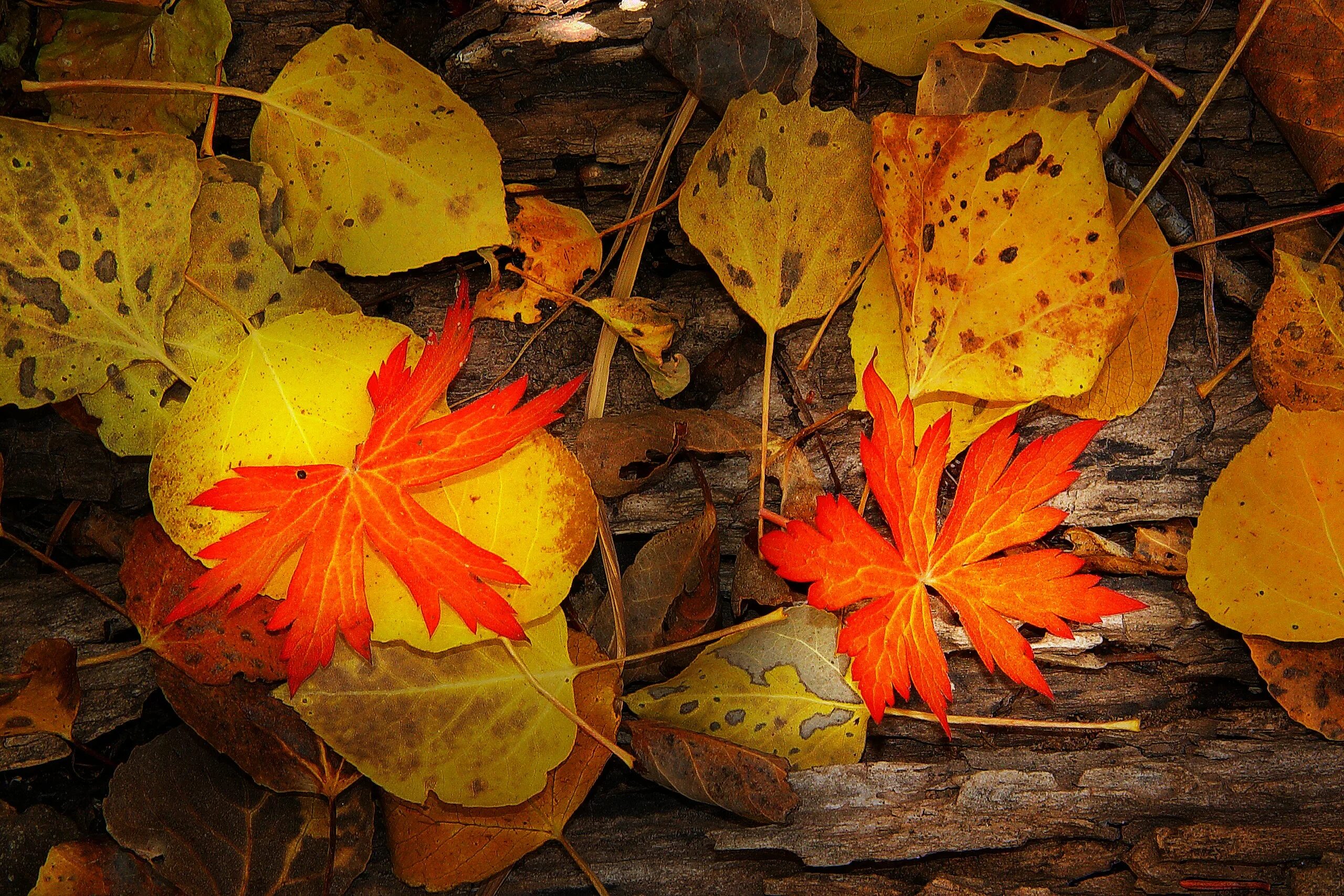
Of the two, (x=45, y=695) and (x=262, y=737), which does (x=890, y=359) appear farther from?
(x=45, y=695)

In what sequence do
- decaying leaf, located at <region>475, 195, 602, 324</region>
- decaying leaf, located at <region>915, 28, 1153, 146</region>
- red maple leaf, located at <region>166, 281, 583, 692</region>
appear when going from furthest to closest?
decaying leaf, located at <region>475, 195, 602, 324</region>, decaying leaf, located at <region>915, 28, 1153, 146</region>, red maple leaf, located at <region>166, 281, 583, 692</region>

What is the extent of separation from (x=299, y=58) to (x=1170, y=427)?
1.48 metres

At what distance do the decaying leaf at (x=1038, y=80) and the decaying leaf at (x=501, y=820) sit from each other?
101 centimetres

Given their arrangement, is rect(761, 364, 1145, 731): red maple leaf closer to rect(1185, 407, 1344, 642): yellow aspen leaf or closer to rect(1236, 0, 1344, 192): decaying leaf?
rect(1185, 407, 1344, 642): yellow aspen leaf

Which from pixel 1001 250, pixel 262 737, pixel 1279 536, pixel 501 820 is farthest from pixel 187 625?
pixel 1279 536

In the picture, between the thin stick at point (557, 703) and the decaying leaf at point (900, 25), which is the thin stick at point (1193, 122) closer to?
the decaying leaf at point (900, 25)

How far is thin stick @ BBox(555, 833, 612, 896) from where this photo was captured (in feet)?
4.29

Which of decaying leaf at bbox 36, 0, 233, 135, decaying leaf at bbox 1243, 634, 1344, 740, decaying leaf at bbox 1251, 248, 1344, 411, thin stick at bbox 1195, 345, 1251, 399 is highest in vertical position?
decaying leaf at bbox 36, 0, 233, 135

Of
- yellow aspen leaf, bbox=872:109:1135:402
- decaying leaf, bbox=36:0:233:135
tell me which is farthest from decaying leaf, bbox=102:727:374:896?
yellow aspen leaf, bbox=872:109:1135:402

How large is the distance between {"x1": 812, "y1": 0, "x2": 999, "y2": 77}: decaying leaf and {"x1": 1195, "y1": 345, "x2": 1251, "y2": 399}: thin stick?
66 cm

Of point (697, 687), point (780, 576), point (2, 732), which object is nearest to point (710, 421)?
point (780, 576)

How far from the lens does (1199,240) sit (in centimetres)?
139

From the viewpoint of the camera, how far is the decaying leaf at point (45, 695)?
4.15 ft

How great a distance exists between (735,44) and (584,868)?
→ 1.27 m
